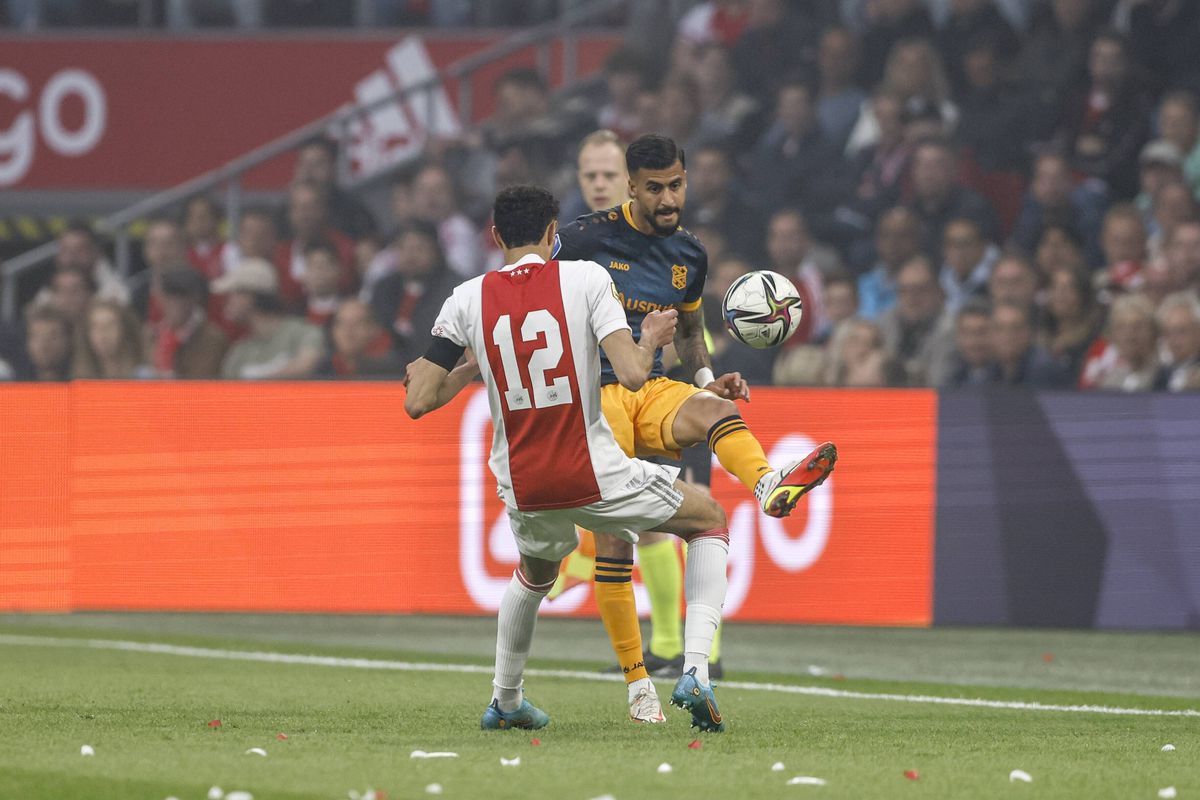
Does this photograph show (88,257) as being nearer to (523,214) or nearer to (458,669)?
(458,669)

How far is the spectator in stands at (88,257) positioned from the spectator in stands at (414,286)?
244 cm

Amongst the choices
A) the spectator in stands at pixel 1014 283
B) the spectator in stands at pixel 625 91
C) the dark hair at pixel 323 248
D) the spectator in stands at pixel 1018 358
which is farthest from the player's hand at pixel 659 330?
the spectator in stands at pixel 625 91

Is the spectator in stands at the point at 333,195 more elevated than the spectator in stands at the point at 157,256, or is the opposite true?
the spectator in stands at the point at 333,195

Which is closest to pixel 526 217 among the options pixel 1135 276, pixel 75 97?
pixel 1135 276

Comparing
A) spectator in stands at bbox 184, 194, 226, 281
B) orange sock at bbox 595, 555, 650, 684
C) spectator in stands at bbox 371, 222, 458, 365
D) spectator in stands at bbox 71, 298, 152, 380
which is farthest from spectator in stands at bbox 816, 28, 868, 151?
orange sock at bbox 595, 555, 650, 684

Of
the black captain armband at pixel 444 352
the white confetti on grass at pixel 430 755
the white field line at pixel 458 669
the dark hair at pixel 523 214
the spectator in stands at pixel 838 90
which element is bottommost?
the white field line at pixel 458 669

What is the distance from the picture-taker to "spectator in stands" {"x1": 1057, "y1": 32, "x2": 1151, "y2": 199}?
1473cm

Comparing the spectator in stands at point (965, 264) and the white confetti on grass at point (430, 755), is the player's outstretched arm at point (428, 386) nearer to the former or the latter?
the white confetti on grass at point (430, 755)

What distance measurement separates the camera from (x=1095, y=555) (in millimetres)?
11625

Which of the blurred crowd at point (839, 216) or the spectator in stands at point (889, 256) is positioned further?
the spectator in stands at point (889, 256)

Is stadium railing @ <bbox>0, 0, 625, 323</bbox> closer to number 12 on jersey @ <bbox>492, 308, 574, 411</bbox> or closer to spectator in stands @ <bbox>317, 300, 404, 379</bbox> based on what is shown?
spectator in stands @ <bbox>317, 300, 404, 379</bbox>

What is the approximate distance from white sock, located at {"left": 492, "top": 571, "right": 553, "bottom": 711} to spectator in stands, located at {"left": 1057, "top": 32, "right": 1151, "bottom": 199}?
30.4ft

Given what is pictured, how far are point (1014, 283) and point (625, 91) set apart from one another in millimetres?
4425

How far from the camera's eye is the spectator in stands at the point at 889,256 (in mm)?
14570
